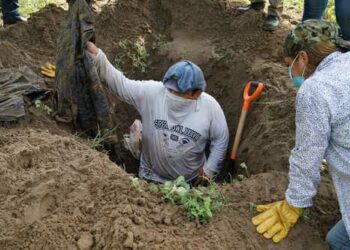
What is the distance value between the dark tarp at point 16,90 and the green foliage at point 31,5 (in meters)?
2.33

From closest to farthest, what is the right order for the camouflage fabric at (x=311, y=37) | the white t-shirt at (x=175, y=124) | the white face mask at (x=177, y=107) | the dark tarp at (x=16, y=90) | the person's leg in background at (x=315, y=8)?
the camouflage fabric at (x=311, y=37), the dark tarp at (x=16, y=90), the white face mask at (x=177, y=107), the white t-shirt at (x=175, y=124), the person's leg in background at (x=315, y=8)

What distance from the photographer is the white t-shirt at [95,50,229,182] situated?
4129 mm

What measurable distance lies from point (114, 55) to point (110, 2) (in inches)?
30.5

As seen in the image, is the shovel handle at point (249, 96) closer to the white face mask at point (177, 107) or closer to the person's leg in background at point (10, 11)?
the white face mask at point (177, 107)

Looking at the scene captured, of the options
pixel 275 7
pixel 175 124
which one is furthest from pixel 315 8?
pixel 175 124

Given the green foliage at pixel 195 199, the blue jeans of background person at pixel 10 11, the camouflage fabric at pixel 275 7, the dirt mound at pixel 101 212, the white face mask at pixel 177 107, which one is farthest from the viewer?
the blue jeans of background person at pixel 10 11

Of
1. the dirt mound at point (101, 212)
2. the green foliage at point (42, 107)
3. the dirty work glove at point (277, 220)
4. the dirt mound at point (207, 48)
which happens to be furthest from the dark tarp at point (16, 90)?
the dirty work glove at point (277, 220)

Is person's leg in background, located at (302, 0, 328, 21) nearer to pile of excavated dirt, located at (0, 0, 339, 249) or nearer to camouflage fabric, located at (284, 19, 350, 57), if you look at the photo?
pile of excavated dirt, located at (0, 0, 339, 249)

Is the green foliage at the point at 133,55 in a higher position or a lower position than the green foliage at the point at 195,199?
lower

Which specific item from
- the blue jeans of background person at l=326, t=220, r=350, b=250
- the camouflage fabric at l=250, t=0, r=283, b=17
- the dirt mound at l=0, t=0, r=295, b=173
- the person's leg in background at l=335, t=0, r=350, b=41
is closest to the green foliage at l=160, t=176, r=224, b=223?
the blue jeans of background person at l=326, t=220, r=350, b=250

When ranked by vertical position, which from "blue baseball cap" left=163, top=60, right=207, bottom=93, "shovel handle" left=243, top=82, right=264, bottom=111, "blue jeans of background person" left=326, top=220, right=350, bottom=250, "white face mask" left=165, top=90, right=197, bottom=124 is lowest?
"white face mask" left=165, top=90, right=197, bottom=124

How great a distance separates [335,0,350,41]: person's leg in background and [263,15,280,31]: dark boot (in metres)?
0.86

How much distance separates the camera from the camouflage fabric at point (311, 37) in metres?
2.44

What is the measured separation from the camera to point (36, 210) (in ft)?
8.86
